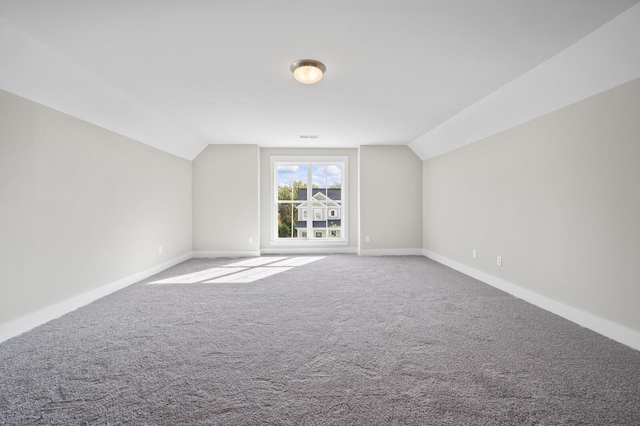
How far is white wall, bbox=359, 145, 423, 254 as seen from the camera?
604 cm

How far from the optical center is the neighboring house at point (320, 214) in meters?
6.43

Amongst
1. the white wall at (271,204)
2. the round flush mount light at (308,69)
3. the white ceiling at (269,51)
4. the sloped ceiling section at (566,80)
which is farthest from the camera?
the white wall at (271,204)

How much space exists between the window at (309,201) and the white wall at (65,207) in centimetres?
262

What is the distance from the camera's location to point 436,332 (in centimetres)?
235

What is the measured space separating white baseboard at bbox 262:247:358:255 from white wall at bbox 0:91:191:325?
2375 millimetres

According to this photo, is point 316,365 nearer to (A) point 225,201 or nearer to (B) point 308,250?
(B) point 308,250

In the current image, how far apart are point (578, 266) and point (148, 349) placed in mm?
3751

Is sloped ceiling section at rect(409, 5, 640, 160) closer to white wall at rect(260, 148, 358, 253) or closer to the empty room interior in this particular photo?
the empty room interior

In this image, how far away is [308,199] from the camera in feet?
21.0

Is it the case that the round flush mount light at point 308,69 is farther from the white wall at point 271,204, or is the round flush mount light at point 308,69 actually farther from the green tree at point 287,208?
the green tree at point 287,208

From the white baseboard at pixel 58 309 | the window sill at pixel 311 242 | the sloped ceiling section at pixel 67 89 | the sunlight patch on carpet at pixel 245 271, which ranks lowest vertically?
the sunlight patch on carpet at pixel 245 271

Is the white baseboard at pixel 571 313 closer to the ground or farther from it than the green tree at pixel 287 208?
closer to the ground

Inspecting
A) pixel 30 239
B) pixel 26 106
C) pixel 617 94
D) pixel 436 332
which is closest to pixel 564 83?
pixel 617 94

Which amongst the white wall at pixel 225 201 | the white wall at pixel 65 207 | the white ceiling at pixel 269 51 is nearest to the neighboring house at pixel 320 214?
the white wall at pixel 225 201
